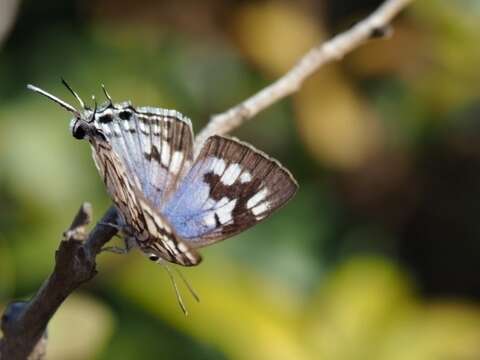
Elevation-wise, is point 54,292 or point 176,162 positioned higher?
point 176,162

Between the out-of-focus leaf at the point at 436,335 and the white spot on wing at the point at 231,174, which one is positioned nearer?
the white spot on wing at the point at 231,174

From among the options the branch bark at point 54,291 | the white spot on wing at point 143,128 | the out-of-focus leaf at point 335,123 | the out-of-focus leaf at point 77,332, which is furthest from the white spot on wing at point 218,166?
the out-of-focus leaf at point 335,123

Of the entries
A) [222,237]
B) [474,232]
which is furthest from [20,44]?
[222,237]

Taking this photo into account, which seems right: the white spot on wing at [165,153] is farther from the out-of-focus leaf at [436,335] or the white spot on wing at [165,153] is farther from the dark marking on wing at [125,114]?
the out-of-focus leaf at [436,335]

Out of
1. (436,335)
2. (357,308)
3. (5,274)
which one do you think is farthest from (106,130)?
(436,335)

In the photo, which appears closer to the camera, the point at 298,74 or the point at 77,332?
the point at 298,74

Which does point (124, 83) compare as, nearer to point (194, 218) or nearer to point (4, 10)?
point (4, 10)

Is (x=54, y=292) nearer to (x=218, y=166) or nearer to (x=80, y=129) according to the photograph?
(x=80, y=129)
